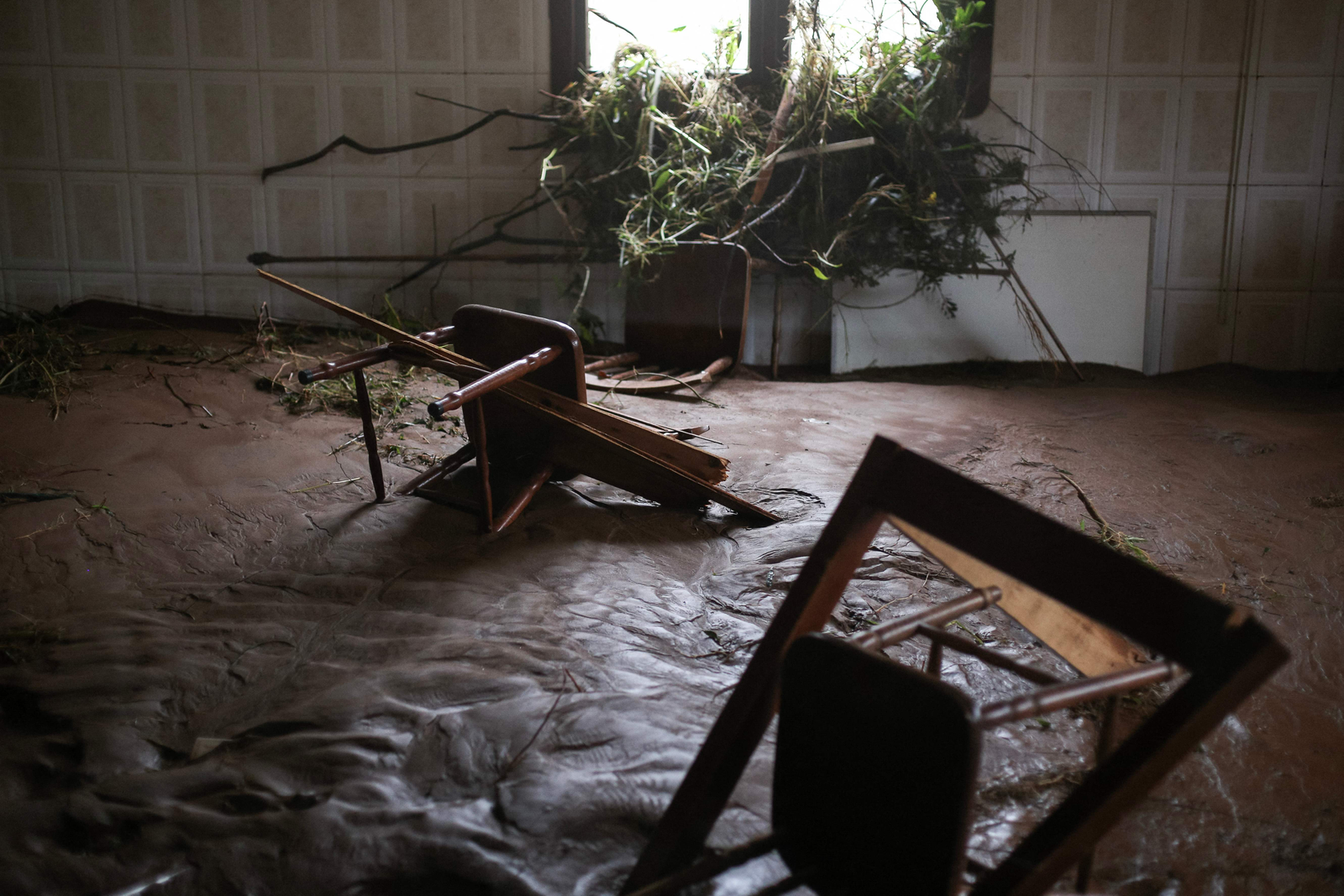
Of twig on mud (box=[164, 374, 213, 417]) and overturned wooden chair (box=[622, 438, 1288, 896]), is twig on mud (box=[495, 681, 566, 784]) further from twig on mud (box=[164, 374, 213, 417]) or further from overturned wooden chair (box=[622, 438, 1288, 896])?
twig on mud (box=[164, 374, 213, 417])

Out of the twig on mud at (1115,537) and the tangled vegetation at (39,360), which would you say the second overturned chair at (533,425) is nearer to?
the twig on mud at (1115,537)

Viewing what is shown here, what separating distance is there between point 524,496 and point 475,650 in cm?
94

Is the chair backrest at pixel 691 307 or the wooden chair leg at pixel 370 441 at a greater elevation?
the chair backrest at pixel 691 307

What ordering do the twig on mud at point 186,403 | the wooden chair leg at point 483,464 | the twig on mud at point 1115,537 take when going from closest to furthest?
the twig on mud at point 1115,537 → the wooden chair leg at point 483,464 → the twig on mud at point 186,403

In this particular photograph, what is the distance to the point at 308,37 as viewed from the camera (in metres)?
5.62

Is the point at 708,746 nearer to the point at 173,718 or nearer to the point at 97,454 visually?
the point at 173,718

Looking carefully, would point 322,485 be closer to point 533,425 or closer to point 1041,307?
point 533,425

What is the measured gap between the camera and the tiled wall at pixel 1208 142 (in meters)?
5.40

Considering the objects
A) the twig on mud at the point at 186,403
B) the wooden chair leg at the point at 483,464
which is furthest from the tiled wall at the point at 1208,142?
the twig on mud at the point at 186,403

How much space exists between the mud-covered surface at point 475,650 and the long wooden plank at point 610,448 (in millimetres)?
84

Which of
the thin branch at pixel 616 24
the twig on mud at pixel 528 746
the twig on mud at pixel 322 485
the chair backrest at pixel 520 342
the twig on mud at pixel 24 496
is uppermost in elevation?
the thin branch at pixel 616 24

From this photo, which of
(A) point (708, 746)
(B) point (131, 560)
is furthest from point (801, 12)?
(A) point (708, 746)

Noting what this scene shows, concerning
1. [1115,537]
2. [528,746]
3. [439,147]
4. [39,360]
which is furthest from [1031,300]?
[39,360]

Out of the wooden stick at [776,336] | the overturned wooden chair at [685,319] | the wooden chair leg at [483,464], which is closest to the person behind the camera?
the wooden chair leg at [483,464]
